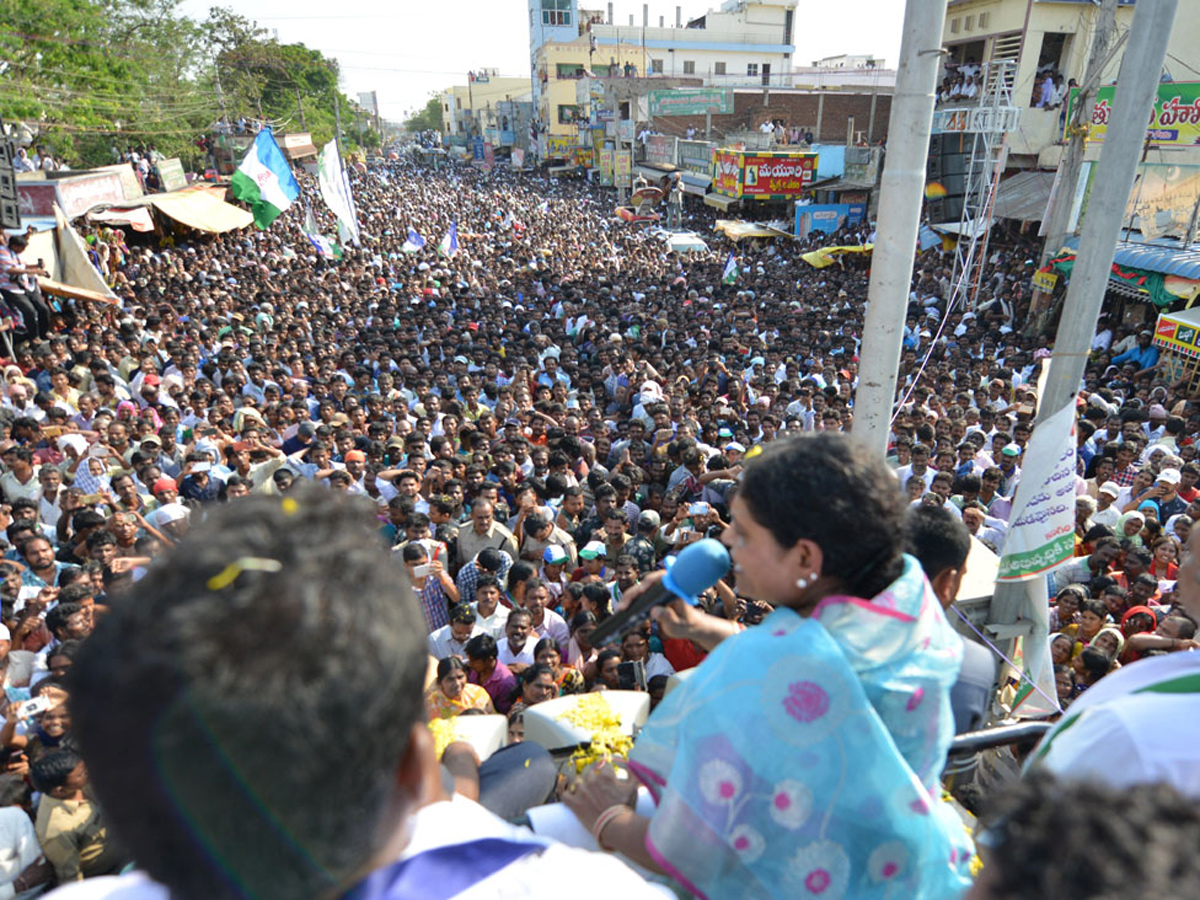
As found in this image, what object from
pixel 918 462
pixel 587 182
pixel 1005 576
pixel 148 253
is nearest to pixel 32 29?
pixel 148 253

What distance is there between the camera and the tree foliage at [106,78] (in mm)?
19812

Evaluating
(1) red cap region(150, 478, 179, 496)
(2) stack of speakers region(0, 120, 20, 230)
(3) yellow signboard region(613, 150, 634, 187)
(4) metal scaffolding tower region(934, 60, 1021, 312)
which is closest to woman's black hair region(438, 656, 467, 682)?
(1) red cap region(150, 478, 179, 496)

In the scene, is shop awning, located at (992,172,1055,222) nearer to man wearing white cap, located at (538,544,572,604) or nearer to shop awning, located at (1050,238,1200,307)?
shop awning, located at (1050,238,1200,307)

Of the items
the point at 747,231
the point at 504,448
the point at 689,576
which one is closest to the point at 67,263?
the point at 504,448

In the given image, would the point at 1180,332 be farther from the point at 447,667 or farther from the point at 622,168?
the point at 622,168

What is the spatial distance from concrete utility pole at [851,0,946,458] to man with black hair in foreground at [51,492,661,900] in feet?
7.92

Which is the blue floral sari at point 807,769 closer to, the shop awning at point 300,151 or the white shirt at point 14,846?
the white shirt at point 14,846

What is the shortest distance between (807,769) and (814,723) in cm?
8

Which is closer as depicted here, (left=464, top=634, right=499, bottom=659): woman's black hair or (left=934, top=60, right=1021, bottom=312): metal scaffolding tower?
(left=464, top=634, right=499, bottom=659): woman's black hair

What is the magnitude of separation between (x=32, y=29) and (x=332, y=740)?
2781cm

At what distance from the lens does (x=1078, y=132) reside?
42.8 feet

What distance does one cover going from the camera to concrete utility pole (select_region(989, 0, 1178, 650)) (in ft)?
10.1

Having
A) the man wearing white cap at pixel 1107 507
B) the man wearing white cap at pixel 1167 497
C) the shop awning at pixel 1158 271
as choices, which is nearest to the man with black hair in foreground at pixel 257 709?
the man wearing white cap at pixel 1107 507

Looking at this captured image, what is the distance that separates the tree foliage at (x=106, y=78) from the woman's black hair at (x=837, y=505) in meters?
23.6
